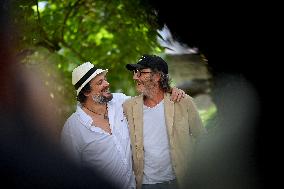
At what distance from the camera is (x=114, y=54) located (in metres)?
4.65

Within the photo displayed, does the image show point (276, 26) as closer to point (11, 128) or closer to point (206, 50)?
point (206, 50)

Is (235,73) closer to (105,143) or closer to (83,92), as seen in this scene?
(105,143)

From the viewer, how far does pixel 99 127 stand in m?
2.72

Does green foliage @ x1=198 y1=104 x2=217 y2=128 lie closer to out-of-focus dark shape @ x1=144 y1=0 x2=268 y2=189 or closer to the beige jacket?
the beige jacket

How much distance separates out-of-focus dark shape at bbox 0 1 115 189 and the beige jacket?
133cm

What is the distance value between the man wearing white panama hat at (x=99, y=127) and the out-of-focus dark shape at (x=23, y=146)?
1.17 m

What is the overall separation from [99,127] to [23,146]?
1.50 meters

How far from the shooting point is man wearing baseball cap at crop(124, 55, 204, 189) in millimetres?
2678

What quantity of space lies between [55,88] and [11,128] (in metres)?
2.59

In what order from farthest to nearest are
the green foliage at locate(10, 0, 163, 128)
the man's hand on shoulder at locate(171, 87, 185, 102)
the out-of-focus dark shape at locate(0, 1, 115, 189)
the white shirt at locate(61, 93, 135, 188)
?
the green foliage at locate(10, 0, 163, 128)
the man's hand on shoulder at locate(171, 87, 185, 102)
the white shirt at locate(61, 93, 135, 188)
the out-of-focus dark shape at locate(0, 1, 115, 189)

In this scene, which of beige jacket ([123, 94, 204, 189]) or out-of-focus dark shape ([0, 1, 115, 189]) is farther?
beige jacket ([123, 94, 204, 189])

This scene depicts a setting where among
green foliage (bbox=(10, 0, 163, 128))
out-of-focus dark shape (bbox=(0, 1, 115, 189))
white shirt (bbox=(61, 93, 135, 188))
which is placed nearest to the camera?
out-of-focus dark shape (bbox=(0, 1, 115, 189))

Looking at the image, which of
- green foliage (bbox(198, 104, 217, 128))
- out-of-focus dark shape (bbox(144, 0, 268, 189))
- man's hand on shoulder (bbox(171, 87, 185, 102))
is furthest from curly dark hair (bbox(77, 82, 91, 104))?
out-of-focus dark shape (bbox(144, 0, 268, 189))

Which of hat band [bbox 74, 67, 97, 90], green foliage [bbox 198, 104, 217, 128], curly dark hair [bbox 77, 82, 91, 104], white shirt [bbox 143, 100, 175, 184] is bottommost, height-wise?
white shirt [bbox 143, 100, 175, 184]
